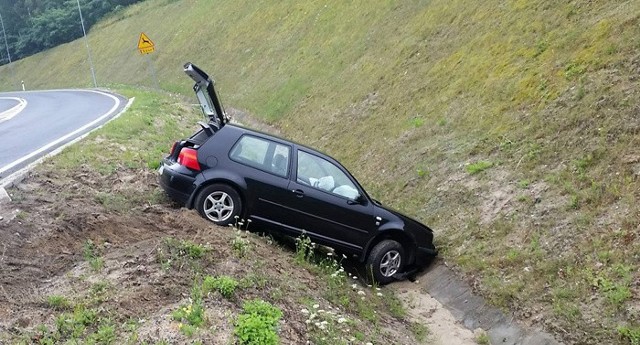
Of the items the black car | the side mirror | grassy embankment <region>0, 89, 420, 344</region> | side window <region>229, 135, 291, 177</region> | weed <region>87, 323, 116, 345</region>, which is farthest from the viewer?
the side mirror

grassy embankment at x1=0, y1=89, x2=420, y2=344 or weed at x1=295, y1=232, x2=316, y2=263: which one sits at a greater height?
grassy embankment at x1=0, y1=89, x2=420, y2=344

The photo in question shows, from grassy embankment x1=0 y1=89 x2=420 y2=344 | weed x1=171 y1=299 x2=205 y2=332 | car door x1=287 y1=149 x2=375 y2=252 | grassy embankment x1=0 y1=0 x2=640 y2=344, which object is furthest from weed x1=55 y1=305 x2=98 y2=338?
grassy embankment x1=0 y1=0 x2=640 y2=344

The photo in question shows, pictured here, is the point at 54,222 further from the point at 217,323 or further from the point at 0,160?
the point at 0,160

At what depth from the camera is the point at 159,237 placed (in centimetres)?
628

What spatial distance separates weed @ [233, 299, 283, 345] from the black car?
2.41 meters

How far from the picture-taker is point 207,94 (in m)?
8.21

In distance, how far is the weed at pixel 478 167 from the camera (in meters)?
9.53

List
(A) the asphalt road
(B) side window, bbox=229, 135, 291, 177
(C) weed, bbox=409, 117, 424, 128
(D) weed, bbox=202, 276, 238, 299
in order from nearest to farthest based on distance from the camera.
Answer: (D) weed, bbox=202, 276, 238, 299, (B) side window, bbox=229, 135, 291, 177, (A) the asphalt road, (C) weed, bbox=409, 117, 424, 128

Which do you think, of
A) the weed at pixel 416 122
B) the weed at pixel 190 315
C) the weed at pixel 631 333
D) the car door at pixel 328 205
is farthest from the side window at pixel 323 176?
the weed at pixel 416 122

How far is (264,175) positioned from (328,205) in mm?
958

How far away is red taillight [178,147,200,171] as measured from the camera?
7.43 meters

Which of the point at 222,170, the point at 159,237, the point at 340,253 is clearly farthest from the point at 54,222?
the point at 340,253

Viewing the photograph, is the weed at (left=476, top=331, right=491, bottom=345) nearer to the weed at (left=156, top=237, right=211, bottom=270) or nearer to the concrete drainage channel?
the concrete drainage channel

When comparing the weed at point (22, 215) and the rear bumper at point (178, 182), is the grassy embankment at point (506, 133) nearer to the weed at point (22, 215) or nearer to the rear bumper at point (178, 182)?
the rear bumper at point (178, 182)
